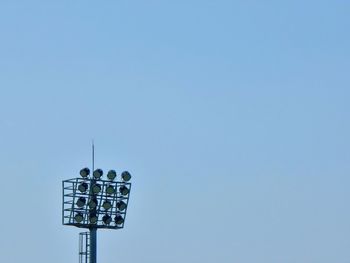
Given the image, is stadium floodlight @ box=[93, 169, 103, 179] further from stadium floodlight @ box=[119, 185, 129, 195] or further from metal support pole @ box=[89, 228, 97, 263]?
metal support pole @ box=[89, 228, 97, 263]

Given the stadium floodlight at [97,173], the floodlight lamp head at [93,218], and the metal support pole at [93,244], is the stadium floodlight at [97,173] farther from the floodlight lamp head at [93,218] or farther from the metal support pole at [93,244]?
the metal support pole at [93,244]

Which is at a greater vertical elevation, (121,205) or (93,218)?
(121,205)

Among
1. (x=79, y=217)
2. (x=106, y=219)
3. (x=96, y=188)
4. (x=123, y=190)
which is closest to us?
(x=79, y=217)

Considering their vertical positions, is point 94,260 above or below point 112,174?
below

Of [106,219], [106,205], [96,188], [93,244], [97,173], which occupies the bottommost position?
[93,244]

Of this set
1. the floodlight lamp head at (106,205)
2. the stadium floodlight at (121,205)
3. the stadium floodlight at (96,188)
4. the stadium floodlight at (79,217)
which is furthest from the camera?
the stadium floodlight at (121,205)

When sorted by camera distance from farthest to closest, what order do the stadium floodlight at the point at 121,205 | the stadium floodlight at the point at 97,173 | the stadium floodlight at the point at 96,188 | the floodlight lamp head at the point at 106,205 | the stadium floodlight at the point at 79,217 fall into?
the stadium floodlight at the point at 121,205, the floodlight lamp head at the point at 106,205, the stadium floodlight at the point at 97,173, the stadium floodlight at the point at 96,188, the stadium floodlight at the point at 79,217

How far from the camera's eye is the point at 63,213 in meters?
64.8

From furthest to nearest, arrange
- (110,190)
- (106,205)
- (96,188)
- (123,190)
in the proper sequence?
(123,190), (110,190), (106,205), (96,188)

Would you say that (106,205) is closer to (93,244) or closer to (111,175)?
(111,175)

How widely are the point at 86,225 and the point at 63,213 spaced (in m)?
1.36

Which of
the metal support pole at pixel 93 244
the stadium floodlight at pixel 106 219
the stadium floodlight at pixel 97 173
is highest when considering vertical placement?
the stadium floodlight at pixel 97 173

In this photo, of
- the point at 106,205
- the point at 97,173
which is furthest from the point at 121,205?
the point at 97,173

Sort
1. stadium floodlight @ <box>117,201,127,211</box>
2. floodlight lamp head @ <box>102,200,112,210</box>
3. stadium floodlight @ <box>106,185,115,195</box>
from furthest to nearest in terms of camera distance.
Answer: stadium floodlight @ <box>117,201,127,211</box> < stadium floodlight @ <box>106,185,115,195</box> < floodlight lamp head @ <box>102,200,112,210</box>
